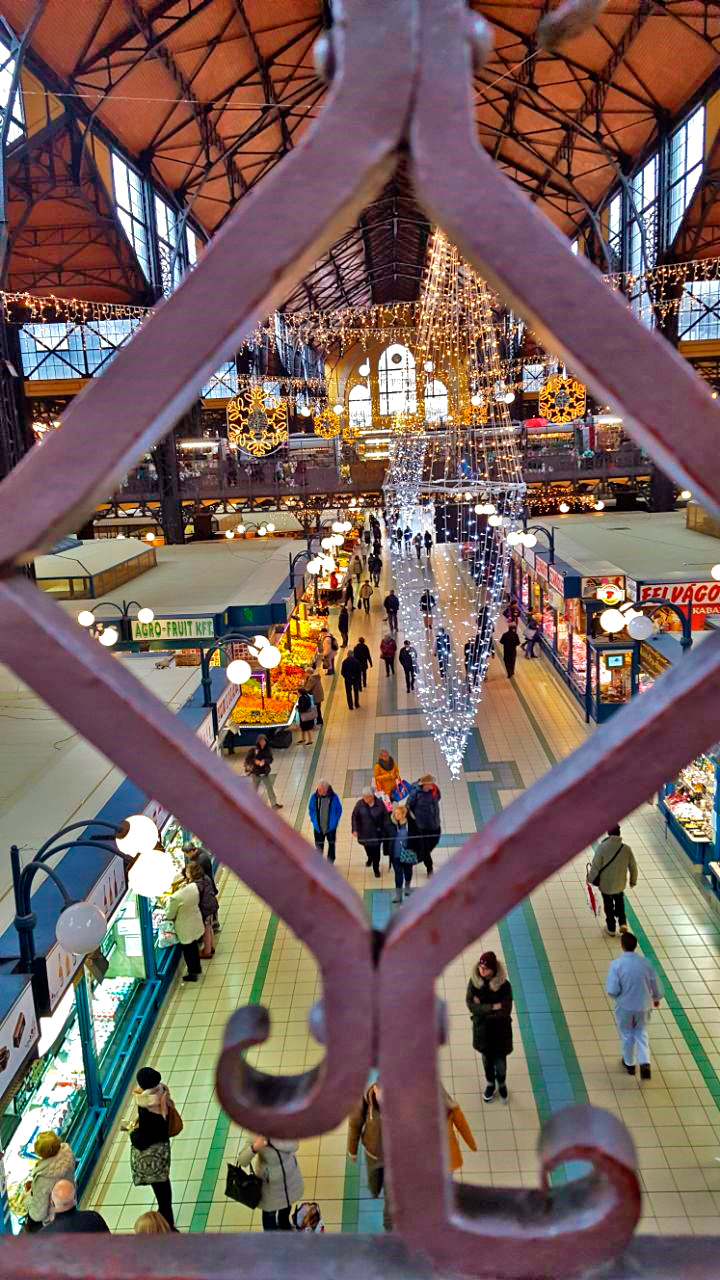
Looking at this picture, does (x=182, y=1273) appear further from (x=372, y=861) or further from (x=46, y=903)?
(x=372, y=861)

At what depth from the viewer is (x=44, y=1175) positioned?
462cm

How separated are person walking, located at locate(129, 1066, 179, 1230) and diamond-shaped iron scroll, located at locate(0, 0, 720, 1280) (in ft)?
16.3

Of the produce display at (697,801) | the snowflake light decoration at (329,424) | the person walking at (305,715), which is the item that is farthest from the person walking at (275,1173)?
the snowflake light decoration at (329,424)

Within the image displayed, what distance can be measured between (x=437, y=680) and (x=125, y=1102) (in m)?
10.6

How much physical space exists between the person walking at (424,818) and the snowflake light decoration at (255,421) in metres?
11.5

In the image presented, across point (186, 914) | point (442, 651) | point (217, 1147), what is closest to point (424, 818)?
point (186, 914)

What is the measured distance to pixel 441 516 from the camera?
32.9 meters

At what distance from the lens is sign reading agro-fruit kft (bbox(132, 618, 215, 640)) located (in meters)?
13.4

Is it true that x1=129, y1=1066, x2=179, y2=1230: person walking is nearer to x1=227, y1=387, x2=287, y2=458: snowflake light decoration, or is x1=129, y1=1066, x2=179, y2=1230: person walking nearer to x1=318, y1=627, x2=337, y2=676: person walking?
x1=318, y1=627, x2=337, y2=676: person walking

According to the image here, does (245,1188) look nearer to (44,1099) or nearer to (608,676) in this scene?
(44,1099)

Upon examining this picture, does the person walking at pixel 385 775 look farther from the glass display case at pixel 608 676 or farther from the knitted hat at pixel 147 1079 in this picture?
the knitted hat at pixel 147 1079

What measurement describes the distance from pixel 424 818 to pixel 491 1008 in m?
3.15

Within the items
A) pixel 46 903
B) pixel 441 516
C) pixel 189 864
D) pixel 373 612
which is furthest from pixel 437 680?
pixel 441 516

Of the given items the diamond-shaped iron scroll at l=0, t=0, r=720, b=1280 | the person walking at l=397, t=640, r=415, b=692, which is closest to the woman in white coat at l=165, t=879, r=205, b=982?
the diamond-shaped iron scroll at l=0, t=0, r=720, b=1280
